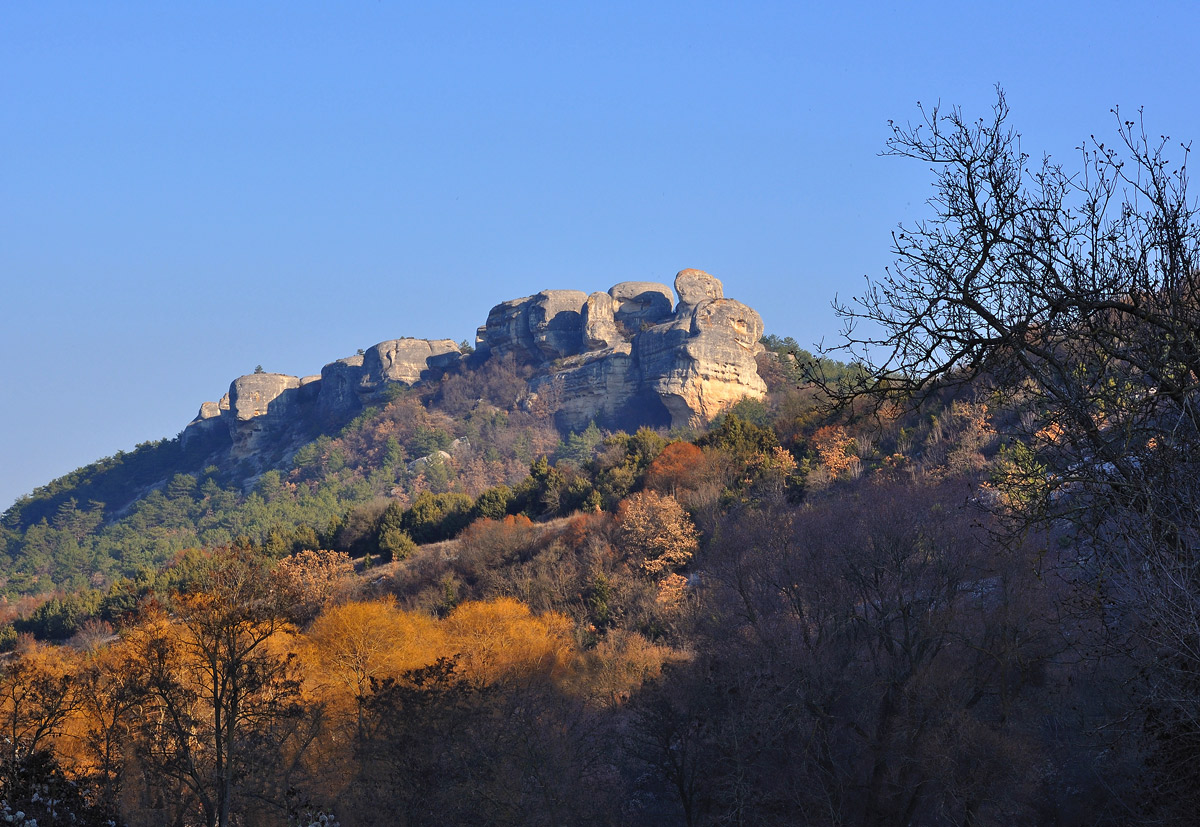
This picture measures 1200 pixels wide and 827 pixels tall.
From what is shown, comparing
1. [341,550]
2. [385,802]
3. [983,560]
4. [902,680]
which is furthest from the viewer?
[341,550]

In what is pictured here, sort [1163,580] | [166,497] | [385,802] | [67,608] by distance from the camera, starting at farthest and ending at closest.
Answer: [166,497] < [67,608] < [385,802] < [1163,580]

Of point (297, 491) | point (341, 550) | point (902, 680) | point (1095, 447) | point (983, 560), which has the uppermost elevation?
point (297, 491)

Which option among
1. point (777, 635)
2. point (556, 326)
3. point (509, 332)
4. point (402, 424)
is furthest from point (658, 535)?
point (509, 332)

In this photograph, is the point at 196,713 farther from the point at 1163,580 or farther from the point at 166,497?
the point at 166,497

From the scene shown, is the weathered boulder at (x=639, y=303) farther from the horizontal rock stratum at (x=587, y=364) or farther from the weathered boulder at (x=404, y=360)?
the weathered boulder at (x=404, y=360)

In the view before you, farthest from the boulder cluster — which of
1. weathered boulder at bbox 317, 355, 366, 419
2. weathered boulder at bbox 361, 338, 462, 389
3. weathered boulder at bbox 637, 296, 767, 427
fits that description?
weathered boulder at bbox 317, 355, 366, 419

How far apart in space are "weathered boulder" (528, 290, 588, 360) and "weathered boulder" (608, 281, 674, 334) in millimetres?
3676

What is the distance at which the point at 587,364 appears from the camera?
324 ft

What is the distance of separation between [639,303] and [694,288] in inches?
494

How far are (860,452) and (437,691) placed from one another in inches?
1047

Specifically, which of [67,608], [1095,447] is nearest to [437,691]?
[1095,447]

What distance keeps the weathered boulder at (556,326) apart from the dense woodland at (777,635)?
54.8 metres

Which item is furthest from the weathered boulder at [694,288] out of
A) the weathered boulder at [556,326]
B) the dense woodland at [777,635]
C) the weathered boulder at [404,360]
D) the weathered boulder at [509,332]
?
the dense woodland at [777,635]

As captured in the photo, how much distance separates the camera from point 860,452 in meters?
45.1
